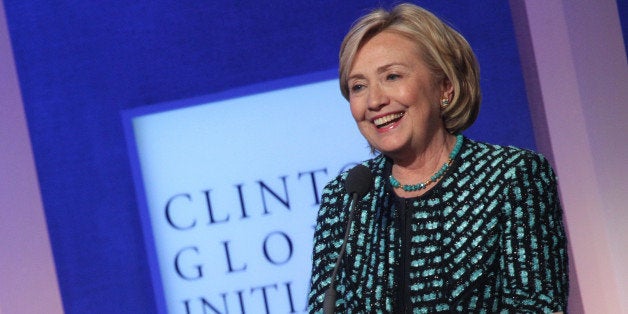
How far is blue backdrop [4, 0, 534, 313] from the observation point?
3.75 meters

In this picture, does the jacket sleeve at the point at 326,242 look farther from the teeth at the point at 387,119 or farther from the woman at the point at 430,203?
the teeth at the point at 387,119

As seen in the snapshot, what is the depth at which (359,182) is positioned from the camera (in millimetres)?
2043

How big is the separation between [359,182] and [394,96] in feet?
0.67

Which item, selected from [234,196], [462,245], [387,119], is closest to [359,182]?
[387,119]

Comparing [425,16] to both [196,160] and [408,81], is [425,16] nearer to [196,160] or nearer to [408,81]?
[408,81]

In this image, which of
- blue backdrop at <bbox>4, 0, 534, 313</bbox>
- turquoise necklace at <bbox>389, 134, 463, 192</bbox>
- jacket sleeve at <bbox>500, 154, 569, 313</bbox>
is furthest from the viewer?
blue backdrop at <bbox>4, 0, 534, 313</bbox>

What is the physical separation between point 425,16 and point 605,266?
69.6 inches

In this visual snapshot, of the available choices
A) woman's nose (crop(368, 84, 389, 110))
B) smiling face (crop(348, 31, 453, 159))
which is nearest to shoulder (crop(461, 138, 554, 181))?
smiling face (crop(348, 31, 453, 159))

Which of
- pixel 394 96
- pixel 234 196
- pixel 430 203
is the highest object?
pixel 394 96

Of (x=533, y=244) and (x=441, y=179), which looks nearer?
(x=533, y=244)

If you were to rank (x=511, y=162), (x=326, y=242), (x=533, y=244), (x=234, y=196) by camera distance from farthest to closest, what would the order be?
1. (x=234, y=196)
2. (x=326, y=242)
3. (x=511, y=162)
4. (x=533, y=244)

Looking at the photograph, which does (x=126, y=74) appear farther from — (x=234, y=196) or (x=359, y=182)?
(x=359, y=182)

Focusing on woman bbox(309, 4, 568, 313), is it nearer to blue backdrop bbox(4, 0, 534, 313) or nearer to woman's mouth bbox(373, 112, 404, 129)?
woman's mouth bbox(373, 112, 404, 129)

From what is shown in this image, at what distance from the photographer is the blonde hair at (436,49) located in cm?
212
